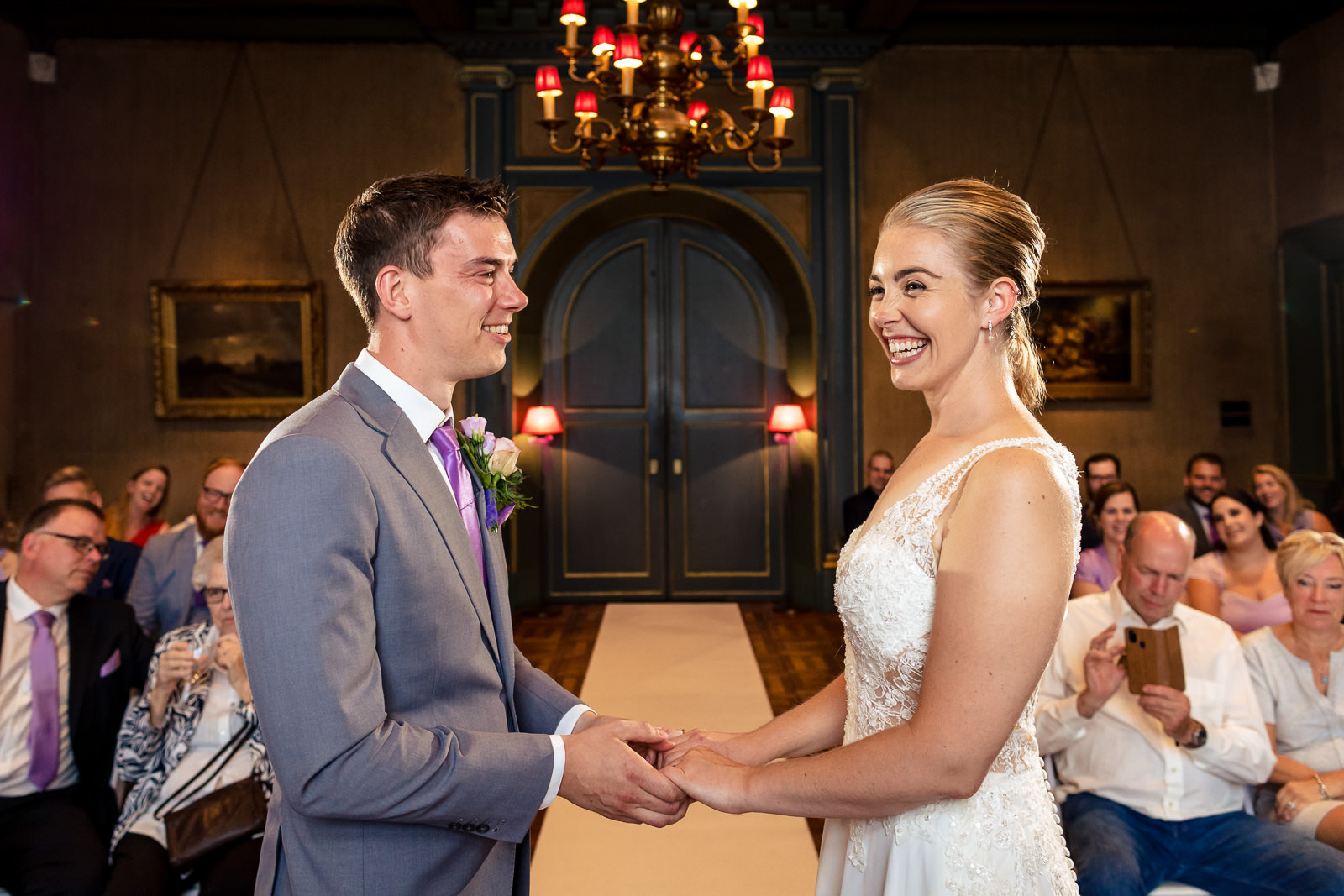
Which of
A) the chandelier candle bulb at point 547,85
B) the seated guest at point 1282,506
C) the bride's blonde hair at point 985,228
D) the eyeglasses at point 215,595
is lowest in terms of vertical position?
the eyeglasses at point 215,595

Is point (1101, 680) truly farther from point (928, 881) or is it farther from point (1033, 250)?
point (1033, 250)

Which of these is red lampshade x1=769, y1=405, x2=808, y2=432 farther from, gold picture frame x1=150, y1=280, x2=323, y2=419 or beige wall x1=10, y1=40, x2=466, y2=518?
beige wall x1=10, y1=40, x2=466, y2=518

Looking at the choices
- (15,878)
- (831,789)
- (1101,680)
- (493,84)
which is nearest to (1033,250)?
(831,789)

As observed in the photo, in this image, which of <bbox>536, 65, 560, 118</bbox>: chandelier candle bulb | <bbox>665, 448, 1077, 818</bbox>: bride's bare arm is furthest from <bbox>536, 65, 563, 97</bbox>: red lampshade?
<bbox>665, 448, 1077, 818</bbox>: bride's bare arm

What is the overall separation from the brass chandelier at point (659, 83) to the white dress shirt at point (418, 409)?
3285 mm

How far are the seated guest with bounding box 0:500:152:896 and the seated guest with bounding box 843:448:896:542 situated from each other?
497 centimetres

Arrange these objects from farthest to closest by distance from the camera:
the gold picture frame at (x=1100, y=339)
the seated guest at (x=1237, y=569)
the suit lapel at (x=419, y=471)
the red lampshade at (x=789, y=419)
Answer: the red lampshade at (x=789, y=419) → the gold picture frame at (x=1100, y=339) → the seated guest at (x=1237, y=569) → the suit lapel at (x=419, y=471)

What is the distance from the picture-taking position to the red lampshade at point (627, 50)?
441cm

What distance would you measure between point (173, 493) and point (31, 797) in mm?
5257

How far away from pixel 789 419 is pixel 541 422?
202 cm

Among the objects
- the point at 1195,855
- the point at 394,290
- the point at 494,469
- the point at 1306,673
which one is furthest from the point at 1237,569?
the point at 394,290

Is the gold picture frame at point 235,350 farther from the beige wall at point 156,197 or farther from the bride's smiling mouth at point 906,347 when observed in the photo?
the bride's smiling mouth at point 906,347

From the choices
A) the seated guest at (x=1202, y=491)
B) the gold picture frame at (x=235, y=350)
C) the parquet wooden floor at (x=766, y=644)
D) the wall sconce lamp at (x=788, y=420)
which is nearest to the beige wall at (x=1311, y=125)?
the seated guest at (x=1202, y=491)

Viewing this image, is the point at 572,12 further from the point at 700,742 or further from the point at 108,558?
the point at 700,742
